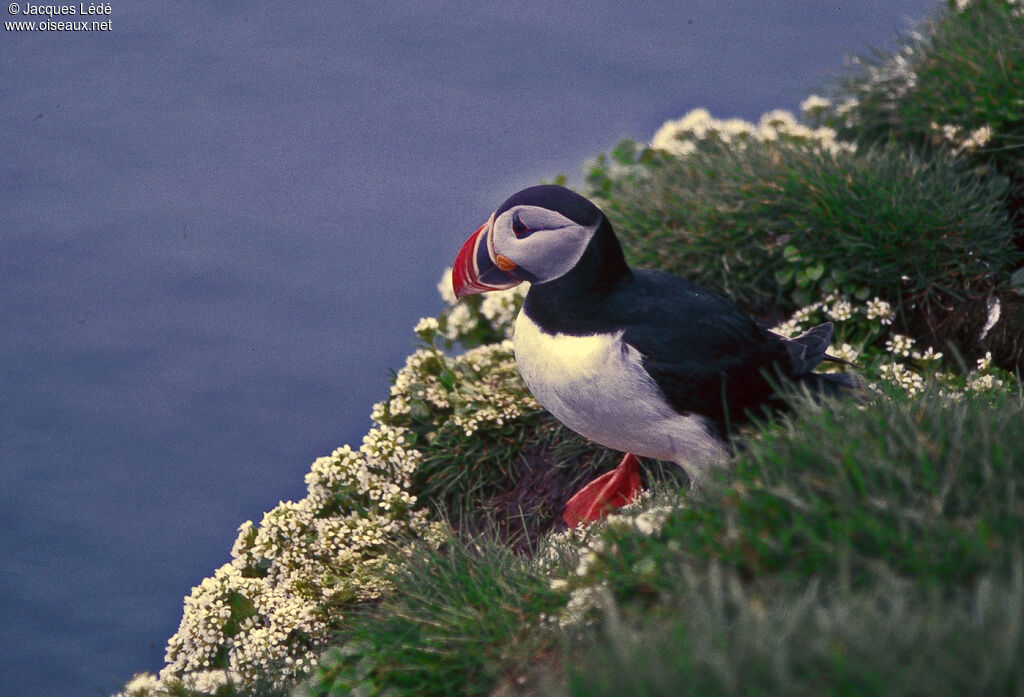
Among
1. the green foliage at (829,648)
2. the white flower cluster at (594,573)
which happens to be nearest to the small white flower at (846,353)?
the white flower cluster at (594,573)

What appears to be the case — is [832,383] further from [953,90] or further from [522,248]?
[953,90]

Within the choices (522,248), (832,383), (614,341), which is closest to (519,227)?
(522,248)

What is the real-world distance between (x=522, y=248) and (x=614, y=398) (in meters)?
0.83

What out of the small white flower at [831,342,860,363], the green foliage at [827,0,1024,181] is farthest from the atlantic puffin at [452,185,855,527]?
the green foliage at [827,0,1024,181]

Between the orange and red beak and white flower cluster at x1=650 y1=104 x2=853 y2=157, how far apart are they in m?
4.52

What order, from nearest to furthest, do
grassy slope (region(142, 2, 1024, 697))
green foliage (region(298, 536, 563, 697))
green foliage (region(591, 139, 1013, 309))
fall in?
1. grassy slope (region(142, 2, 1024, 697))
2. green foliage (region(298, 536, 563, 697))
3. green foliage (region(591, 139, 1013, 309))

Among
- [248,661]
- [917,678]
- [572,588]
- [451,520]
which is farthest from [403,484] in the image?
[917,678]

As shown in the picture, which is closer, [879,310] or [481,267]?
[481,267]

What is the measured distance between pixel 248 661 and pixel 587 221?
111 inches

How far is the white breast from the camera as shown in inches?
179

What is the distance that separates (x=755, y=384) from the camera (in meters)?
4.76

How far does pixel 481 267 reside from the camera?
4848mm

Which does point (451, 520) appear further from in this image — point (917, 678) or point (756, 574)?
point (917, 678)

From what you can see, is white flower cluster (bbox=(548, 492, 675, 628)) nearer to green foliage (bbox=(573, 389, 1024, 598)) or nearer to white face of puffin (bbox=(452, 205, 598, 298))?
green foliage (bbox=(573, 389, 1024, 598))
